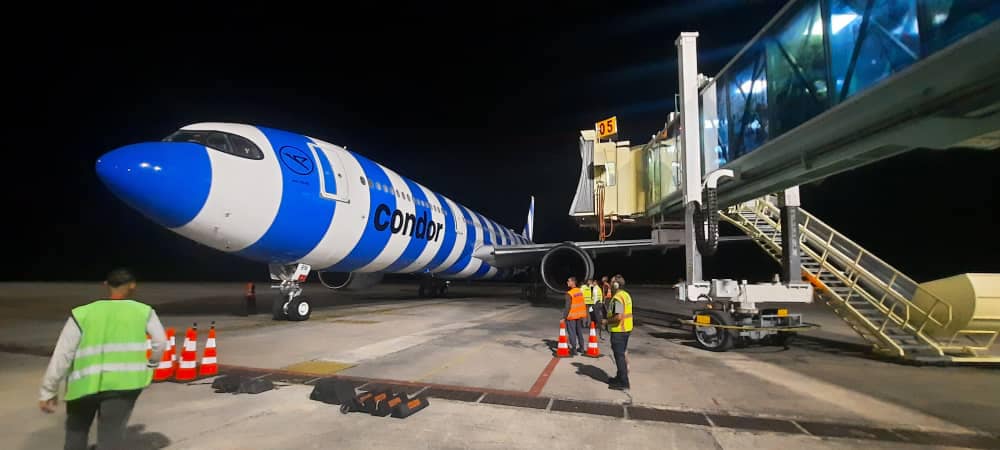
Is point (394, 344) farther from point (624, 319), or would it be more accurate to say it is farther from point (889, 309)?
point (889, 309)

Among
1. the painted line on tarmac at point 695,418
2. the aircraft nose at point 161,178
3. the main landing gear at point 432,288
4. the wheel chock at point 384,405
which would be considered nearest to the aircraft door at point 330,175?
the aircraft nose at point 161,178

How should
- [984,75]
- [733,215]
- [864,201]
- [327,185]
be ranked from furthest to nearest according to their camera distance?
1. [864,201]
2. [733,215]
3. [327,185]
4. [984,75]

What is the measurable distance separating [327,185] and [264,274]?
44.1 m

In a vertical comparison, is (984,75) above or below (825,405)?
above

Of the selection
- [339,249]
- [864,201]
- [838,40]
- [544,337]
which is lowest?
[544,337]

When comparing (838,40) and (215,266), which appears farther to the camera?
(215,266)

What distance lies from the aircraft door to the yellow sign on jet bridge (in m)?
6.85

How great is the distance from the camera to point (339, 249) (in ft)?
35.6

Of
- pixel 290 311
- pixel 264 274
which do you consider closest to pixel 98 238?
pixel 264 274

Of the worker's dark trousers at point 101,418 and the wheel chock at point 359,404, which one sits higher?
the worker's dark trousers at point 101,418

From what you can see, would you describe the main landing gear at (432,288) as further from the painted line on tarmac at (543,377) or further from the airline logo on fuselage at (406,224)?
the painted line on tarmac at (543,377)

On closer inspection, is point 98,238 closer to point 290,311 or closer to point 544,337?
point 290,311

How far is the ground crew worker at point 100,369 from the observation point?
2.45 metres

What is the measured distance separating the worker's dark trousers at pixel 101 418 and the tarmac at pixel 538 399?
0.98 meters
